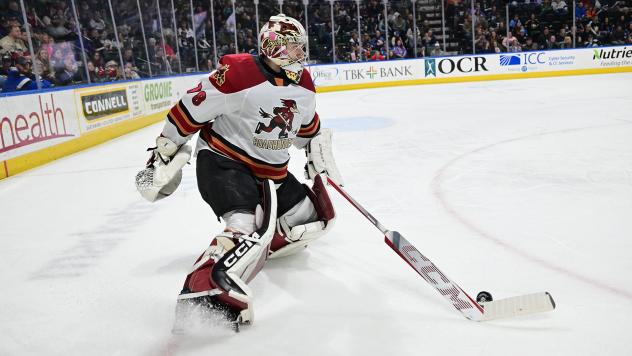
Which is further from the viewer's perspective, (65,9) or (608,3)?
(608,3)

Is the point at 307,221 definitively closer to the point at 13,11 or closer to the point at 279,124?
the point at 279,124

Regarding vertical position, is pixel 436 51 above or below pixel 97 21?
below

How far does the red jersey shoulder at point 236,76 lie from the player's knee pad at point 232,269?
0.49 metres

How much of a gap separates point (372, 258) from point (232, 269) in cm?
96

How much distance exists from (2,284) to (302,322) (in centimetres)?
148

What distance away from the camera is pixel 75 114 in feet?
21.0

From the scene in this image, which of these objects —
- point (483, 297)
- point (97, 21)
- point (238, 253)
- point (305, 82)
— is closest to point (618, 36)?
point (97, 21)

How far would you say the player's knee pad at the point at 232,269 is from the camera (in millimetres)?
1769

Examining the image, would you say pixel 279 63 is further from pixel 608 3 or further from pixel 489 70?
pixel 608 3

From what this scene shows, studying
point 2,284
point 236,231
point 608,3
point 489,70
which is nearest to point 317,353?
point 236,231

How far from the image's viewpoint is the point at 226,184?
207 centimetres

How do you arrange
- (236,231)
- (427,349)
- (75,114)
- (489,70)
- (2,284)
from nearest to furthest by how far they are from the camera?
1. (427,349)
2. (236,231)
3. (2,284)
4. (75,114)
5. (489,70)

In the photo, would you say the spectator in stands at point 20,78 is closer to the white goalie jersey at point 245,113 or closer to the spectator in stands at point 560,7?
the white goalie jersey at point 245,113

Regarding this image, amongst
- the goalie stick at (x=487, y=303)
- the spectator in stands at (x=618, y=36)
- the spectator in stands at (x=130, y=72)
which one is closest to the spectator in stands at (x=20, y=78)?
the spectator in stands at (x=130, y=72)
